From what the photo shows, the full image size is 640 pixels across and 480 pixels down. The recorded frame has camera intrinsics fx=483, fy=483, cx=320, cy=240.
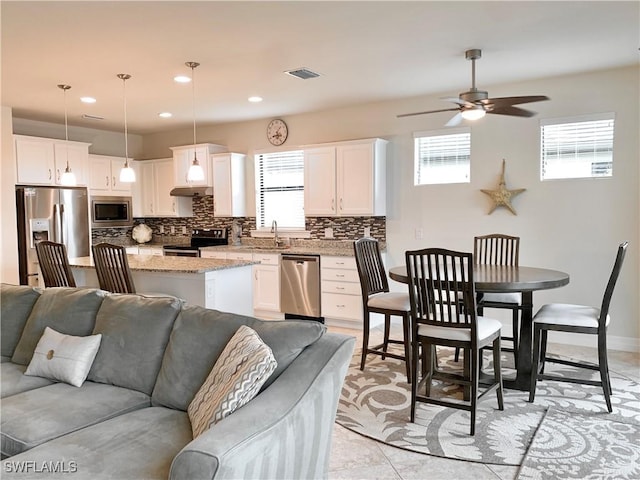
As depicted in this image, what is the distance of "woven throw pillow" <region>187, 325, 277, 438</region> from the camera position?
179cm

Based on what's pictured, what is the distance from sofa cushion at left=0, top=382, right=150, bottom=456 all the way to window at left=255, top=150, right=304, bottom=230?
412 cm

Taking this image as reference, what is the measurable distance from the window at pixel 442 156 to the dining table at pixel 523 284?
1718mm

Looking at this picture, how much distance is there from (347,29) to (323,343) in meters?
2.20

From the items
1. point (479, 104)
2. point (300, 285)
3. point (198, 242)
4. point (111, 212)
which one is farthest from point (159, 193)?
point (479, 104)

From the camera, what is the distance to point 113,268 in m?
3.77

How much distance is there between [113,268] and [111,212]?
11.6 feet

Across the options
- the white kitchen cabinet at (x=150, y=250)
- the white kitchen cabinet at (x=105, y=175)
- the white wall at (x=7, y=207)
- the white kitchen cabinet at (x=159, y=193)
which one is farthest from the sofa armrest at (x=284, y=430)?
the white kitchen cabinet at (x=105, y=175)

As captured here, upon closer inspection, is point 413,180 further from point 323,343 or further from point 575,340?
point 323,343

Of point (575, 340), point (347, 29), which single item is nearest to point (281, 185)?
point (347, 29)

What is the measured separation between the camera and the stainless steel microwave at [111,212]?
673 centimetres

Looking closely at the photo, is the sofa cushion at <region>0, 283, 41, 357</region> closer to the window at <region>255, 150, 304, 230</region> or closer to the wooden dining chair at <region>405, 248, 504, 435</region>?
the wooden dining chair at <region>405, 248, 504, 435</region>

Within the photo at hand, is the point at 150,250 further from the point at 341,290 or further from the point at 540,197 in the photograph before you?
the point at 540,197

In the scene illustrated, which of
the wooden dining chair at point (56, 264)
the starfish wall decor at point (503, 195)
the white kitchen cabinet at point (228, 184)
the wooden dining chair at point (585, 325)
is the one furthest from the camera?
the white kitchen cabinet at point (228, 184)

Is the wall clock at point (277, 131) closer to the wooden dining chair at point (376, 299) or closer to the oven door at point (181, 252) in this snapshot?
the oven door at point (181, 252)
